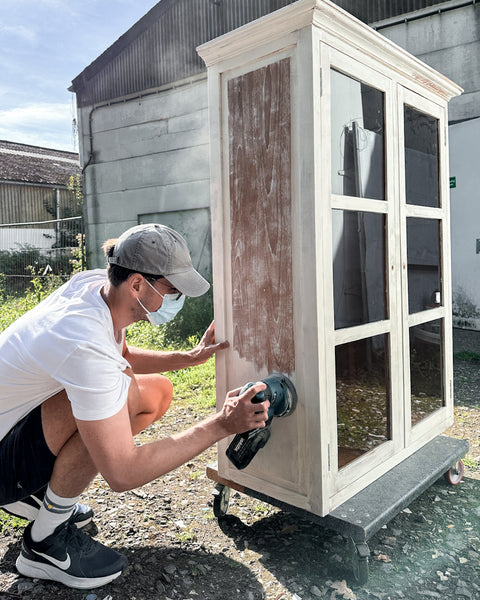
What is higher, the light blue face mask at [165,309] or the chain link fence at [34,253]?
the chain link fence at [34,253]

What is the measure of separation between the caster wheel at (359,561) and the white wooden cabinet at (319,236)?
0.54 ft

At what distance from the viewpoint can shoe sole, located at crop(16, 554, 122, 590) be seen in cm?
192

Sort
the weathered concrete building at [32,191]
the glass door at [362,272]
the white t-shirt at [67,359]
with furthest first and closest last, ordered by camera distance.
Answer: the weathered concrete building at [32,191]
the glass door at [362,272]
the white t-shirt at [67,359]

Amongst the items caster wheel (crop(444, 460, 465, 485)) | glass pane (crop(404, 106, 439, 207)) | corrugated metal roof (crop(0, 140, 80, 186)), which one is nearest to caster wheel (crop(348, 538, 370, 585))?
caster wheel (crop(444, 460, 465, 485))

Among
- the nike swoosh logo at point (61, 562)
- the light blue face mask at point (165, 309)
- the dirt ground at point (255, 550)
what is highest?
the light blue face mask at point (165, 309)

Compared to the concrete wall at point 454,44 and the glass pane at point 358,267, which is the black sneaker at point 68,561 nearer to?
the glass pane at point 358,267

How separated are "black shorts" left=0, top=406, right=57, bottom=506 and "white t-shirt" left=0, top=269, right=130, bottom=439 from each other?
4 centimetres

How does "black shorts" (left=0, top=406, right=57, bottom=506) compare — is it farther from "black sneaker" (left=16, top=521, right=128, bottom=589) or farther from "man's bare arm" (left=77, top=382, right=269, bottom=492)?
"man's bare arm" (left=77, top=382, right=269, bottom=492)

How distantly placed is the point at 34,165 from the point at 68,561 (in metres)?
18.5

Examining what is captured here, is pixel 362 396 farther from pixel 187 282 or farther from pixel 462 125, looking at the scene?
pixel 462 125

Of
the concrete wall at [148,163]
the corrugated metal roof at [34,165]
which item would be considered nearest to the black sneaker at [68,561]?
the concrete wall at [148,163]

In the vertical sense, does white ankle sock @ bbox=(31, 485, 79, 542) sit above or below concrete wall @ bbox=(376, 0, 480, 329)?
below

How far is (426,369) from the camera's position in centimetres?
268

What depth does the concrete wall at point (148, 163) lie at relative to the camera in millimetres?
8008
